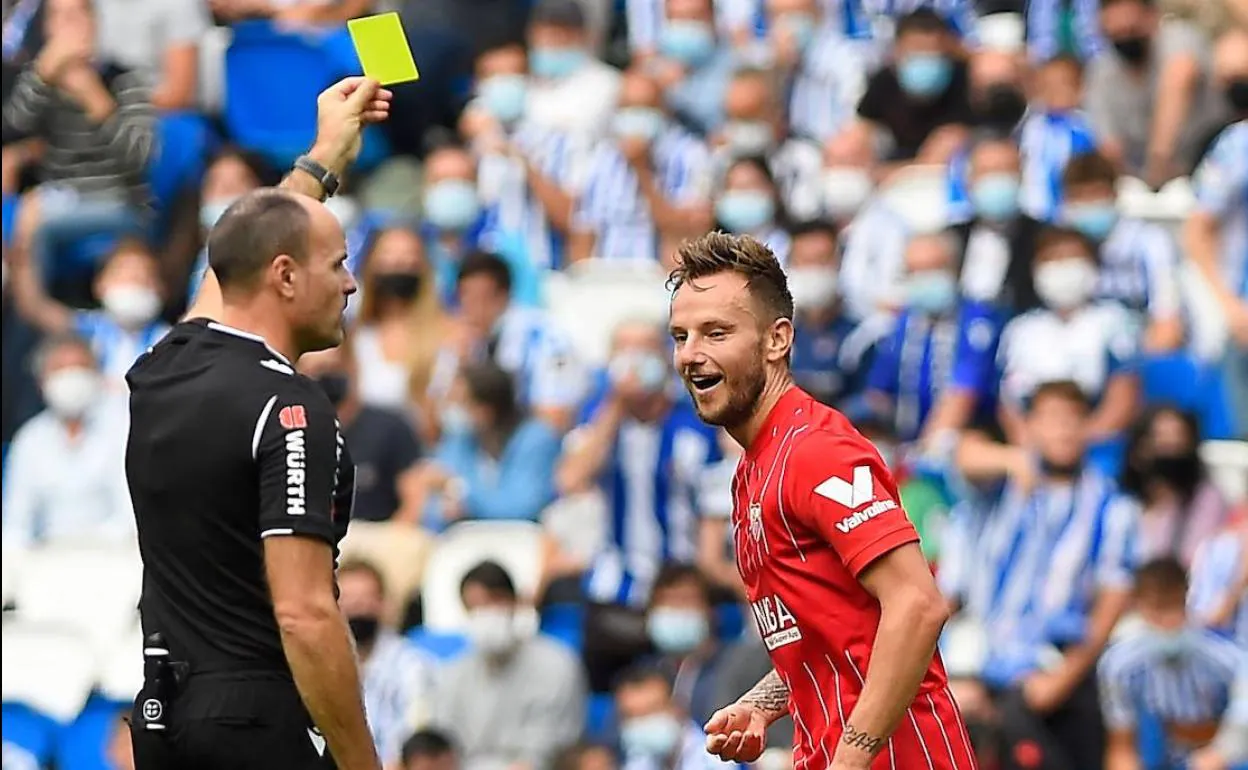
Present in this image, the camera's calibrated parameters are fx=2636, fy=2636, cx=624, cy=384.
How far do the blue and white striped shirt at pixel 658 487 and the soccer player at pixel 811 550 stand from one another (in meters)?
5.83

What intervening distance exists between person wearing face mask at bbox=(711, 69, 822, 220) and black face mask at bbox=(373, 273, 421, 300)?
1.75m

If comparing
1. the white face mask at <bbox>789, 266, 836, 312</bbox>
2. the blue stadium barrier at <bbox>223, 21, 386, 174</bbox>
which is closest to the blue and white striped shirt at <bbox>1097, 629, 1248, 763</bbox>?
the white face mask at <bbox>789, 266, 836, 312</bbox>

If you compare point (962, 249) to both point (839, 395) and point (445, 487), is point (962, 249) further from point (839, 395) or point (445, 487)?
point (445, 487)

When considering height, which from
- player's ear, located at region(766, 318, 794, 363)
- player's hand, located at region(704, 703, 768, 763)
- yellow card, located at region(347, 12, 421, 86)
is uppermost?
yellow card, located at region(347, 12, 421, 86)

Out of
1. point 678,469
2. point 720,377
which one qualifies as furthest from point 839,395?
point 720,377

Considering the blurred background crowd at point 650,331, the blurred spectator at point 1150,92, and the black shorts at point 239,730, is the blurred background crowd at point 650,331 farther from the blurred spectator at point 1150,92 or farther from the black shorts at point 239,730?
the black shorts at point 239,730

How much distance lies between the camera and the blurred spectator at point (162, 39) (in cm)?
1448

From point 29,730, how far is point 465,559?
2.01 metres

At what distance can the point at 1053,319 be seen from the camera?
36.8ft

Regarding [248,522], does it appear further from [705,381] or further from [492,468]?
[492,468]

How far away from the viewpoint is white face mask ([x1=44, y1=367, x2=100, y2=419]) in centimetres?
1238

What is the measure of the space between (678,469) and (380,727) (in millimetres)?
1767

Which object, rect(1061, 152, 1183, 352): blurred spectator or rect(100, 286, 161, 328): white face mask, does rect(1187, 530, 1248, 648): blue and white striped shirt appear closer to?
rect(1061, 152, 1183, 352): blurred spectator

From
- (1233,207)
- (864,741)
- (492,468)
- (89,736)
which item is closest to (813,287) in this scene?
(492,468)
